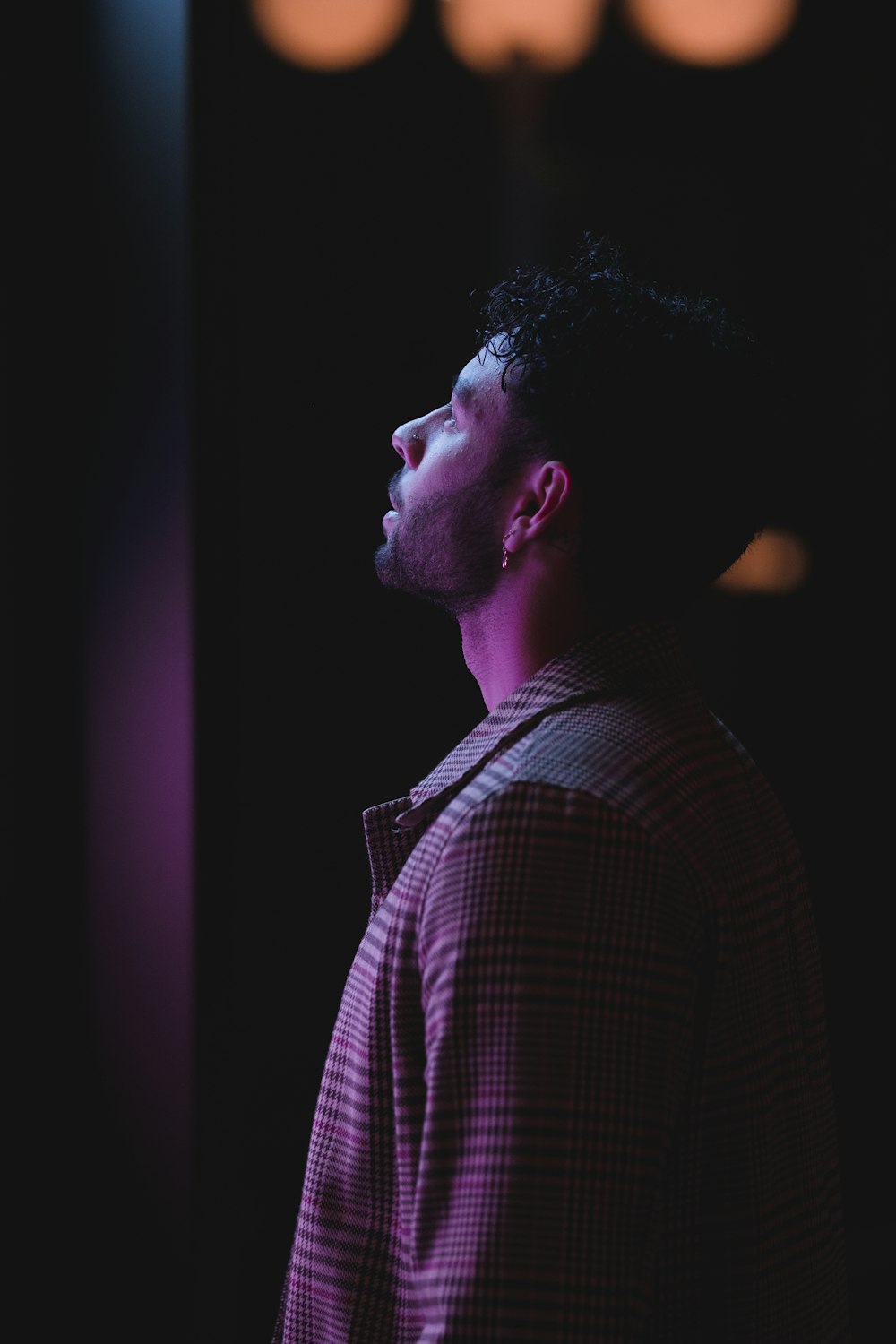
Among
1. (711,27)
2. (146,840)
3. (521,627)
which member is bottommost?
(146,840)

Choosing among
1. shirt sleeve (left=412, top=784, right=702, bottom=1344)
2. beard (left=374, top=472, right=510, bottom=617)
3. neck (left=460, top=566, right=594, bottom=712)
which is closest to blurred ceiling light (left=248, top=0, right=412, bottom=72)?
beard (left=374, top=472, right=510, bottom=617)

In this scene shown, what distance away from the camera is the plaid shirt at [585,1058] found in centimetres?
62

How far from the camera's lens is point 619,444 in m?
0.92

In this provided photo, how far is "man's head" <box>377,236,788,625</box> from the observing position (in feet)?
3.00

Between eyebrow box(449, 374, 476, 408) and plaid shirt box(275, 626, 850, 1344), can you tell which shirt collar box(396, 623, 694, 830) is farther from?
eyebrow box(449, 374, 476, 408)

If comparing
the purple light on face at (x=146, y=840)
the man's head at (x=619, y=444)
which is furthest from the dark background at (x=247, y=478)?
the man's head at (x=619, y=444)

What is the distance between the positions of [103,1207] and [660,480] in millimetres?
1093

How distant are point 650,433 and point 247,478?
545mm

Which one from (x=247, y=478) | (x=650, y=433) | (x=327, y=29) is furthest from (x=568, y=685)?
(x=327, y=29)

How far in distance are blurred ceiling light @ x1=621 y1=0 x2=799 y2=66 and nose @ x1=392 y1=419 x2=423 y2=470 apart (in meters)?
0.86

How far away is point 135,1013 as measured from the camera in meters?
1.33

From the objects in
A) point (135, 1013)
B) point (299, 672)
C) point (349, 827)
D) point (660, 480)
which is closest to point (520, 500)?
point (660, 480)

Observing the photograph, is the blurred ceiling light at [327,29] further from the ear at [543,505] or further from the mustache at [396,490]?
the ear at [543,505]

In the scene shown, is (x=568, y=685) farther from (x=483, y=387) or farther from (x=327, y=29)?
(x=327, y=29)
